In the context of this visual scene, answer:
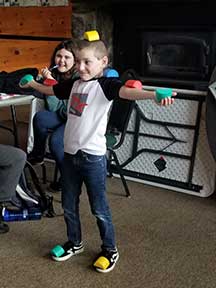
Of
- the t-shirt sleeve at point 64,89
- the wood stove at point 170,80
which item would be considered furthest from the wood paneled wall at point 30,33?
the t-shirt sleeve at point 64,89

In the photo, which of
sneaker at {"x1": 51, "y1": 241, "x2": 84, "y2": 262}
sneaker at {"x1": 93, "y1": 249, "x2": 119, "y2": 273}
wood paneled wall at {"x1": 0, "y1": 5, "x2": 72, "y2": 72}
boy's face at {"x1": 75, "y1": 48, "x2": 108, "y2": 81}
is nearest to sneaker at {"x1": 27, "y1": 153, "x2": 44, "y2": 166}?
sneaker at {"x1": 51, "y1": 241, "x2": 84, "y2": 262}

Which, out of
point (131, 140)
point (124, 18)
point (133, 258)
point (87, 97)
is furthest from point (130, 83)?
point (124, 18)

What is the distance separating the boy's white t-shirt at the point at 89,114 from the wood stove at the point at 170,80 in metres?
0.95

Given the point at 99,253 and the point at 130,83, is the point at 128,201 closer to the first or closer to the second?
the point at 99,253

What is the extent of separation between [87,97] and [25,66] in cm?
303

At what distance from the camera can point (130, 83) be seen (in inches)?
55.7

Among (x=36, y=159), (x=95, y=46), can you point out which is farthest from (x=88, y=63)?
(x=36, y=159)

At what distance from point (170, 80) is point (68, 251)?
7.01 ft

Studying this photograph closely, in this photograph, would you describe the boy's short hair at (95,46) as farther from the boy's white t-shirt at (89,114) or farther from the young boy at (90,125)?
the boy's white t-shirt at (89,114)

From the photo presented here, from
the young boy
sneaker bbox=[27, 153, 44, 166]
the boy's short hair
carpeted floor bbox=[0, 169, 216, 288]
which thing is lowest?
carpeted floor bbox=[0, 169, 216, 288]

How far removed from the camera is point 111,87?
4.89ft

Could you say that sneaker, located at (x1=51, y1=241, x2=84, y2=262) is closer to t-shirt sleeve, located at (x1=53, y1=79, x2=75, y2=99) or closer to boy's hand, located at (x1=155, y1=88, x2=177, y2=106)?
t-shirt sleeve, located at (x1=53, y1=79, x2=75, y2=99)

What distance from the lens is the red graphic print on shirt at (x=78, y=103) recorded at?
1.55 metres

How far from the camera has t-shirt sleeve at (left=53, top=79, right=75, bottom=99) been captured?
1.66 metres
